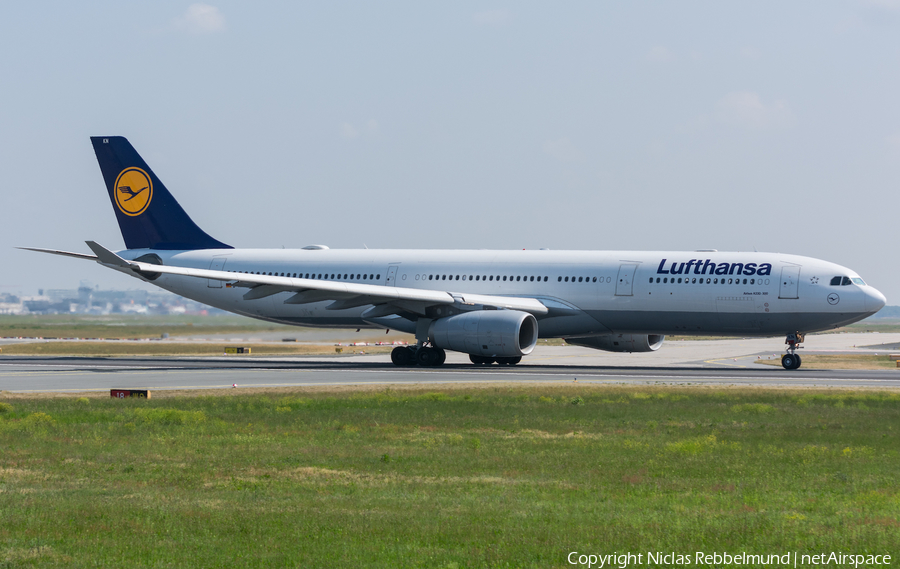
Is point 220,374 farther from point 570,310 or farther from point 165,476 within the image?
point 165,476

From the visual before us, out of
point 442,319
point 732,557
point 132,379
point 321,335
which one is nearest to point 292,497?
point 732,557

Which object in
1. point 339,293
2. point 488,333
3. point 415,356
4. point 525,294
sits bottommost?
point 415,356

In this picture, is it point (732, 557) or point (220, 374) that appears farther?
point (220, 374)

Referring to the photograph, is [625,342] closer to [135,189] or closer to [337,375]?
[337,375]

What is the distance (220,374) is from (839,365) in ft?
84.5

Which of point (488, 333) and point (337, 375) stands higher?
point (488, 333)

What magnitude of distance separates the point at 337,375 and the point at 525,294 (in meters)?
9.42

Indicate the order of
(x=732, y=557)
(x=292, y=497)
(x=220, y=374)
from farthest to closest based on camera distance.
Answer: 1. (x=220, y=374)
2. (x=292, y=497)
3. (x=732, y=557)

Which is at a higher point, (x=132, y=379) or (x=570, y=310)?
(x=570, y=310)

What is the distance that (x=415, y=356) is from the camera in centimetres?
4019

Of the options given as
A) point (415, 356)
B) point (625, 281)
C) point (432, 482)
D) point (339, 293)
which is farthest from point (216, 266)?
point (432, 482)

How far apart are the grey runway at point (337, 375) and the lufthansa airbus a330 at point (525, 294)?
1.56 metres

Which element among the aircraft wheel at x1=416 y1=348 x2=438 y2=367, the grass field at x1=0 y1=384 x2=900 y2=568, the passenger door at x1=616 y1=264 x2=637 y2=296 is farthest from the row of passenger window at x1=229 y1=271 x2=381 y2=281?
the grass field at x1=0 y1=384 x2=900 y2=568

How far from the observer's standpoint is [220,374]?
3481cm
